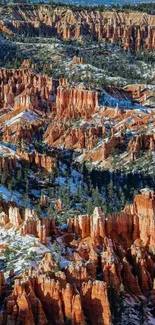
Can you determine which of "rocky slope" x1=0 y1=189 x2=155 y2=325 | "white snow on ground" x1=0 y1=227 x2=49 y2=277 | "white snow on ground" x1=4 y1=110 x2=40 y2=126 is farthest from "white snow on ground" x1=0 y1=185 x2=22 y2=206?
"white snow on ground" x1=4 y1=110 x2=40 y2=126

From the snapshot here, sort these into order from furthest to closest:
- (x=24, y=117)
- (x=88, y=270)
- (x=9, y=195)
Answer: (x=24, y=117) < (x=9, y=195) < (x=88, y=270)

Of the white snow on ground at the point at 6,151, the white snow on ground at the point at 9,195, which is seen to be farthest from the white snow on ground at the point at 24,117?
the white snow on ground at the point at 9,195

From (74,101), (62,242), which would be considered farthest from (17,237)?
(74,101)

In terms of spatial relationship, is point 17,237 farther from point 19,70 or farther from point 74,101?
point 19,70

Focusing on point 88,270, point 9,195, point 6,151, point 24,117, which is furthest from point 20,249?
point 24,117

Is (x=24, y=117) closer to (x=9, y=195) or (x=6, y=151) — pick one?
(x=6, y=151)

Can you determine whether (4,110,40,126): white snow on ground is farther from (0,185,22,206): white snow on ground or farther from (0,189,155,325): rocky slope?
(0,189,155,325): rocky slope

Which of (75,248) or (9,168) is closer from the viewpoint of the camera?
(75,248)

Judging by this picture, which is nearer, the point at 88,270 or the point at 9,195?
the point at 88,270
